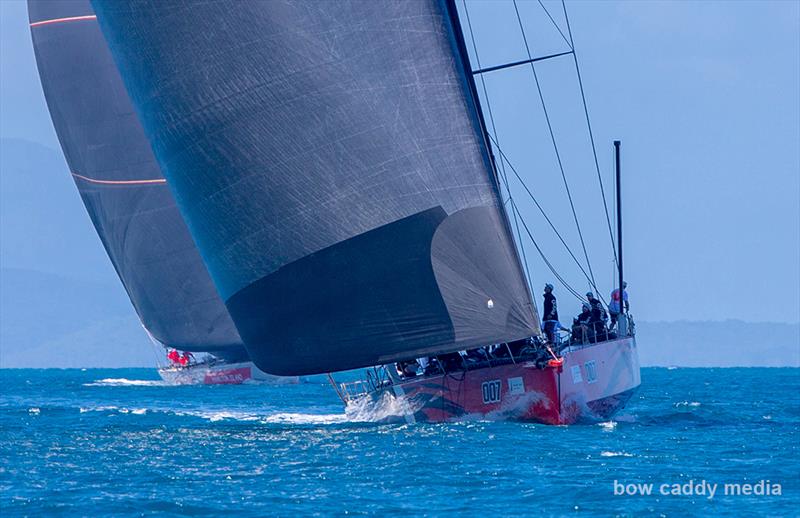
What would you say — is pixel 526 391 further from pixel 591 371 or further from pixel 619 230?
pixel 619 230

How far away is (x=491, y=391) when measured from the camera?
23.3m

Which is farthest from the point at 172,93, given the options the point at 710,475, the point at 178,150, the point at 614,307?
the point at 710,475

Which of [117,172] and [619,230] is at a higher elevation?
[117,172]

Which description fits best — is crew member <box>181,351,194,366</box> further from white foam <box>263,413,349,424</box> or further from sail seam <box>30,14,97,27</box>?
white foam <box>263,413,349,424</box>

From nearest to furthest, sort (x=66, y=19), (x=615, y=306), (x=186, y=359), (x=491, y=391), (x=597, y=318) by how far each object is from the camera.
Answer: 1. (x=491, y=391)
2. (x=597, y=318)
3. (x=615, y=306)
4. (x=66, y=19)
5. (x=186, y=359)

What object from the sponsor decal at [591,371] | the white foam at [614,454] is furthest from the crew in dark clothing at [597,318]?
the white foam at [614,454]

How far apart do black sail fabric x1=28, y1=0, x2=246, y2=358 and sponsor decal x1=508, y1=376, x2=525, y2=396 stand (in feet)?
69.9

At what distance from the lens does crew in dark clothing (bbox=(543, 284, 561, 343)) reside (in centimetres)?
2414

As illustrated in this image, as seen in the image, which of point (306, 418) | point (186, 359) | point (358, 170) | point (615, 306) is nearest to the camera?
point (358, 170)

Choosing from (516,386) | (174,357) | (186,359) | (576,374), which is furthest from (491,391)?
(174,357)

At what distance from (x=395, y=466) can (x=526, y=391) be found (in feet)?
14.1

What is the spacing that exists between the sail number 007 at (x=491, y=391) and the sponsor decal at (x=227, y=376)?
39356 millimetres

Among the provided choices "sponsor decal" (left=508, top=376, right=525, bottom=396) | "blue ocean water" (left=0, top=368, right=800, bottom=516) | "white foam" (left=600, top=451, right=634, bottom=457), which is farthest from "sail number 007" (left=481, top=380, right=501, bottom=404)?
"white foam" (left=600, top=451, right=634, bottom=457)

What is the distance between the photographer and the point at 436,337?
22.8 metres
